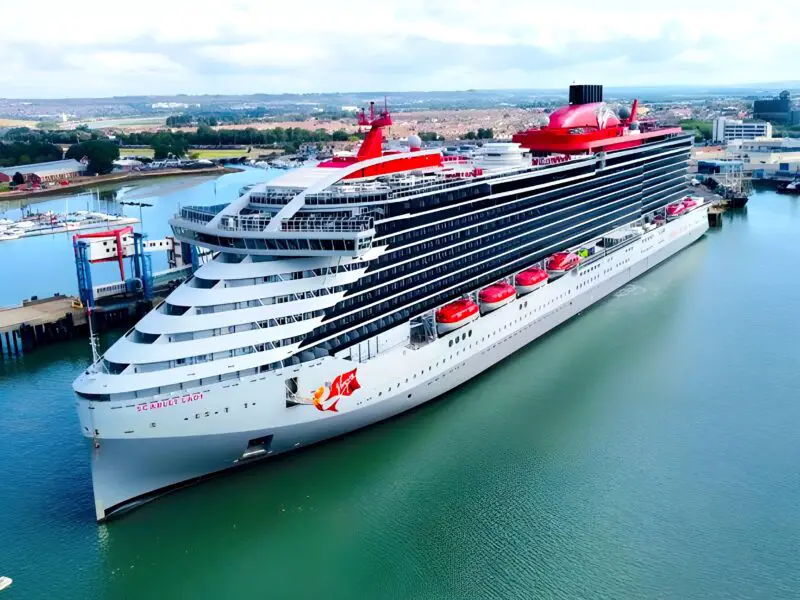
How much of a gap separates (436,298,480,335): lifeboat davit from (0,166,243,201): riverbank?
7478cm

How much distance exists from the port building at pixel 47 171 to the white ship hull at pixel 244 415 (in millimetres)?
81961

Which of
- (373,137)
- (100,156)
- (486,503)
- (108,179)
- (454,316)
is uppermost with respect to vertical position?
(373,137)

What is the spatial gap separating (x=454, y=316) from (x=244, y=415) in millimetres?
7937

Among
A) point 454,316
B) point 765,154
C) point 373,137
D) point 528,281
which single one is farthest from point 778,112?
point 454,316

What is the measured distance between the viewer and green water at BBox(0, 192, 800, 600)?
16250 millimetres

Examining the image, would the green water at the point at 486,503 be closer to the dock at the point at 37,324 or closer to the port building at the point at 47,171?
the dock at the point at 37,324

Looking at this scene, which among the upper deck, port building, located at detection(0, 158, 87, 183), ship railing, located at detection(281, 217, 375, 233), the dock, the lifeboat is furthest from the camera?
port building, located at detection(0, 158, 87, 183)

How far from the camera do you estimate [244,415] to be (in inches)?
734

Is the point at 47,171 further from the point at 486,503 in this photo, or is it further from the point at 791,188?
the point at 486,503

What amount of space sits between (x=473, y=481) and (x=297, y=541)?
16.4 feet

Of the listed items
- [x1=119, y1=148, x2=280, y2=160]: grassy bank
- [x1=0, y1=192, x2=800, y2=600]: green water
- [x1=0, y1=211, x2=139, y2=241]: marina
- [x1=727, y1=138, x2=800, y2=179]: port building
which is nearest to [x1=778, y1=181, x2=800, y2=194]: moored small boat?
[x1=727, y1=138, x2=800, y2=179]: port building

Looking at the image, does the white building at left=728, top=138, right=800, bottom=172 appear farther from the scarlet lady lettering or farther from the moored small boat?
the scarlet lady lettering

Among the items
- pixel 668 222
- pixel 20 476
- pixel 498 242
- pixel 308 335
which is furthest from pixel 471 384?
pixel 668 222

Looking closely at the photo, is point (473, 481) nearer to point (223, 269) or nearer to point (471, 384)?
point (471, 384)
